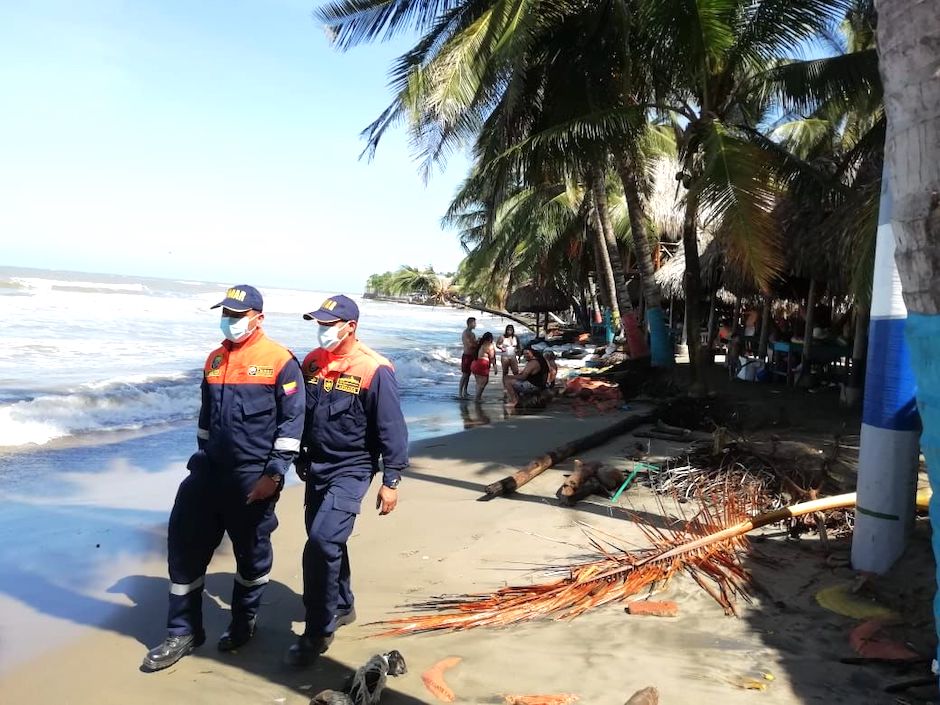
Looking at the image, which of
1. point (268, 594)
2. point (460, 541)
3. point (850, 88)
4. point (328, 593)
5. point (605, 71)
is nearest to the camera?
point (328, 593)

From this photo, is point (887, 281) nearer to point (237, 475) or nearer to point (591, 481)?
point (591, 481)

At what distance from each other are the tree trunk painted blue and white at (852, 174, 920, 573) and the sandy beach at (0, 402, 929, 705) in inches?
11.2

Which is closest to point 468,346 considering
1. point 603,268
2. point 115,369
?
point 115,369

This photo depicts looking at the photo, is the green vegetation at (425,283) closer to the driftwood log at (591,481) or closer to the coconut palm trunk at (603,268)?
the coconut palm trunk at (603,268)

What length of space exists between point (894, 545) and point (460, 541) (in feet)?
9.20

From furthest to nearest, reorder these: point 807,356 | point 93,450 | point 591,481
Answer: point 807,356 → point 93,450 → point 591,481

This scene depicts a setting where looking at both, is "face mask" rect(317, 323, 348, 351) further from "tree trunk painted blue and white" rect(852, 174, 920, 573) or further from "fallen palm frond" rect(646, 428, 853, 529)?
"fallen palm frond" rect(646, 428, 853, 529)

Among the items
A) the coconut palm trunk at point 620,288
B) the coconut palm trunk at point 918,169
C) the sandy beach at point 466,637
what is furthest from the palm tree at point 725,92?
the coconut palm trunk at point 918,169

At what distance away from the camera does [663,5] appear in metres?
9.71

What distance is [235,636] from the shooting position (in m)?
3.77

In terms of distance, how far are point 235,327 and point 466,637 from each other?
1981 mm

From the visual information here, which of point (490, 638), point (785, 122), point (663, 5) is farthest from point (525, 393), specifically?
point (785, 122)

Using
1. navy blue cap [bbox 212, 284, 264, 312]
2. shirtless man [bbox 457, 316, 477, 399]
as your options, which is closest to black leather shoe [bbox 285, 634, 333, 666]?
navy blue cap [bbox 212, 284, 264, 312]

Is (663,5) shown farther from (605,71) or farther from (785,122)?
(785,122)
